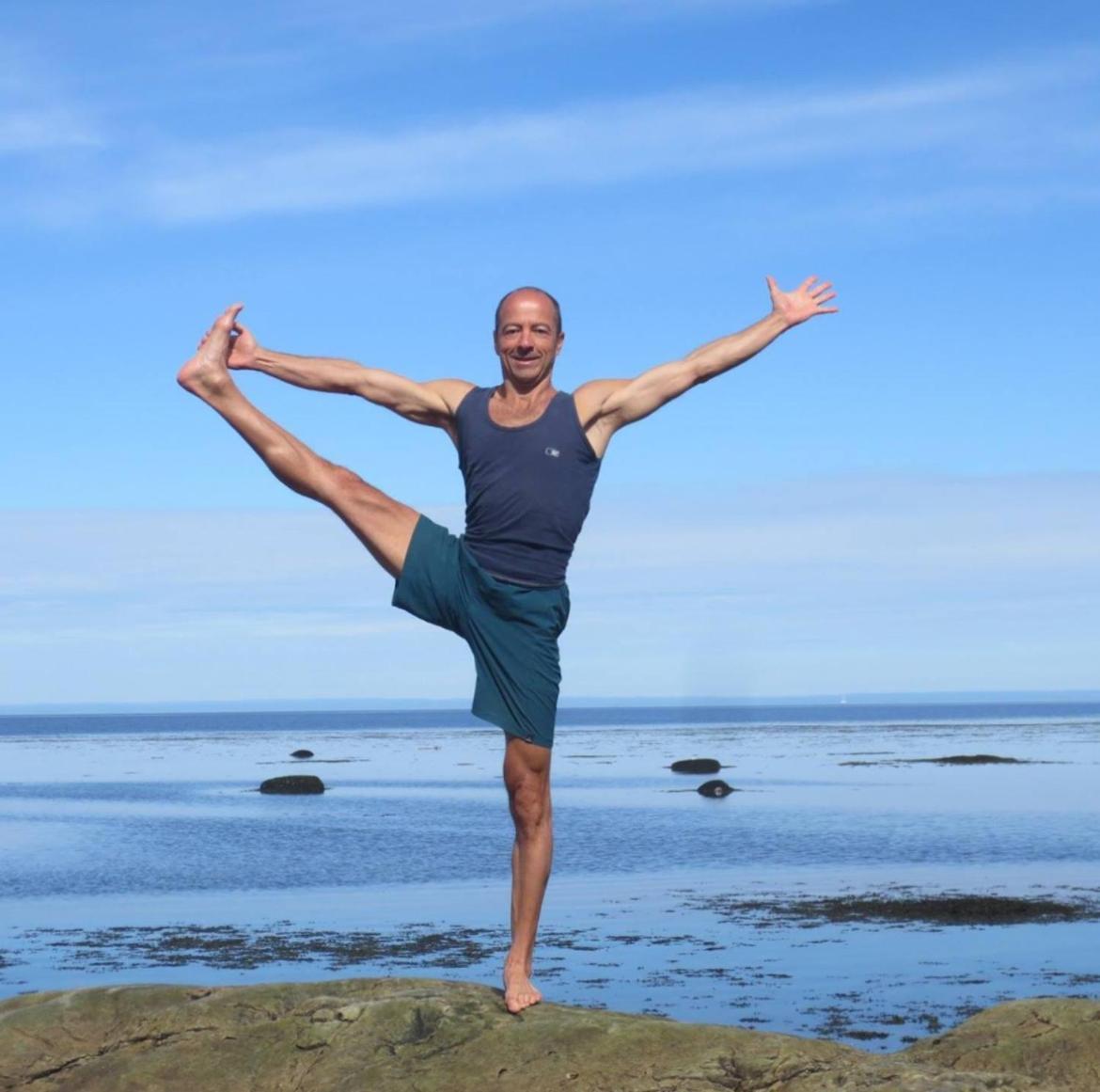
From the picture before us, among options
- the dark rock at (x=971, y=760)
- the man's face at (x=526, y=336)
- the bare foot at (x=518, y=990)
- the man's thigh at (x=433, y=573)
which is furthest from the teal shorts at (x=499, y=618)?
the dark rock at (x=971, y=760)

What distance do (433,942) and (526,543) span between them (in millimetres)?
15556

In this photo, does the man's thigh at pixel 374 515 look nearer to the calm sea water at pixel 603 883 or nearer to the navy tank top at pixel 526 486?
the navy tank top at pixel 526 486

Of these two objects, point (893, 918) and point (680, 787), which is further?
point (680, 787)

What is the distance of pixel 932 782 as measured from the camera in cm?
6312

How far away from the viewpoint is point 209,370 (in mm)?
8656

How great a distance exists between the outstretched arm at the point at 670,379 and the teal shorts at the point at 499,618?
3.08 feet

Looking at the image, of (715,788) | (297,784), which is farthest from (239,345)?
(297,784)

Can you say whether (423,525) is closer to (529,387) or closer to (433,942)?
(529,387)

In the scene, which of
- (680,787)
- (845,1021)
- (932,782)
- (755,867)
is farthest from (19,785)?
(845,1021)

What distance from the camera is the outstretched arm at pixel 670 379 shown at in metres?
8.77

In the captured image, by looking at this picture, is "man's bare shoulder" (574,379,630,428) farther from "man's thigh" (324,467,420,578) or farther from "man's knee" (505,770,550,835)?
"man's knee" (505,770,550,835)

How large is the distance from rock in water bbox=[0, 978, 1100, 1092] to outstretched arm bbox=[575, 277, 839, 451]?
3.10 meters

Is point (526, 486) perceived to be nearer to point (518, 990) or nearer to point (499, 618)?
point (499, 618)

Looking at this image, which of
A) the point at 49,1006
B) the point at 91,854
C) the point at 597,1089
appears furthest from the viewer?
the point at 91,854
